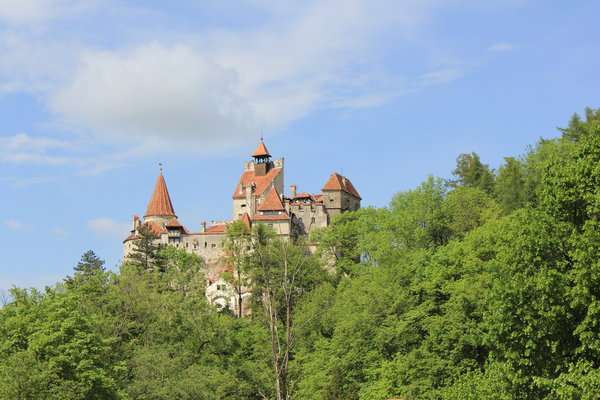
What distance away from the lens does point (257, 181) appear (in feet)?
327

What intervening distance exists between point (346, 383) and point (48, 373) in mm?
22791

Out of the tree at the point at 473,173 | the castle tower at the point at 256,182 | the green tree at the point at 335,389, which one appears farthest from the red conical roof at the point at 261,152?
the green tree at the point at 335,389

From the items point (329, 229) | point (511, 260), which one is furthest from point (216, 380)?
point (329, 229)

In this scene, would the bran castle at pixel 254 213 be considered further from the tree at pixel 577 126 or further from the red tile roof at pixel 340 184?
the tree at pixel 577 126

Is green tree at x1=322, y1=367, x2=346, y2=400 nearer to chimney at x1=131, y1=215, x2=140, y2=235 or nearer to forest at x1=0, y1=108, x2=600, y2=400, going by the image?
forest at x1=0, y1=108, x2=600, y2=400

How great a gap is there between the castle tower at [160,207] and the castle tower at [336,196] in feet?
67.1

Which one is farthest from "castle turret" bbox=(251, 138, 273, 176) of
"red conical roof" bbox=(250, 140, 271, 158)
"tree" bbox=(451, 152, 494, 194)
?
"tree" bbox=(451, 152, 494, 194)

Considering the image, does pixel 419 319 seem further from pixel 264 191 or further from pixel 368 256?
pixel 264 191

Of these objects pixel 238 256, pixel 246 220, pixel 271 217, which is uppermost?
pixel 246 220

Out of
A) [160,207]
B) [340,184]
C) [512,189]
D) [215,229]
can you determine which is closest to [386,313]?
[512,189]

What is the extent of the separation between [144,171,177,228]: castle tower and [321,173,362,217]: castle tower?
20454 millimetres

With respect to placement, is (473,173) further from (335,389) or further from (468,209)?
(335,389)

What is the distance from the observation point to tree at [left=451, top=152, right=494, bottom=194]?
73938 mm

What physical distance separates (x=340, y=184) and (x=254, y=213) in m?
10.5
